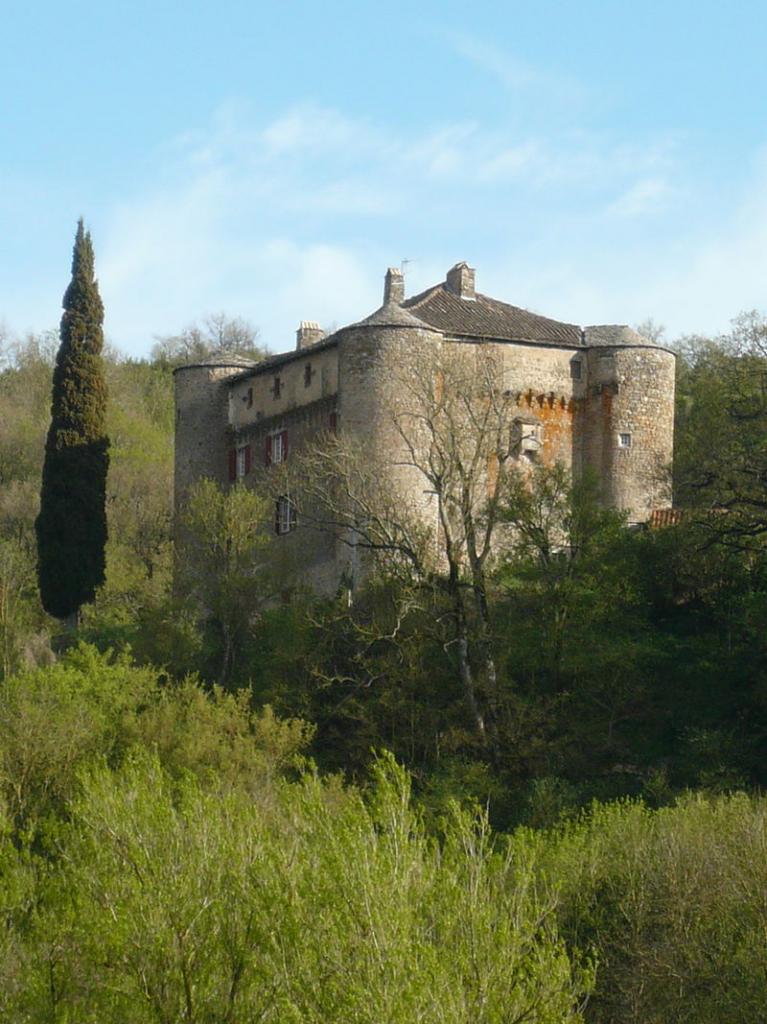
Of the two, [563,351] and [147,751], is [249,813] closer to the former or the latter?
[147,751]

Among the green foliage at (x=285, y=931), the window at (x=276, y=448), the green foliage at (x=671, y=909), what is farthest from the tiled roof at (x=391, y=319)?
the green foliage at (x=285, y=931)

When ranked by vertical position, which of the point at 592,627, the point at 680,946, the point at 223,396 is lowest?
the point at 680,946

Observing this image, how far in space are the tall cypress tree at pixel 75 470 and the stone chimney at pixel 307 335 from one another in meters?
7.50

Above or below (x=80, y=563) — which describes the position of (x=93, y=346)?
above

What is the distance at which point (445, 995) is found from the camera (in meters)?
22.8

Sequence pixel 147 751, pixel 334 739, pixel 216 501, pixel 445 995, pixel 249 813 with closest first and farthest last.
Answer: pixel 445 995, pixel 249 813, pixel 147 751, pixel 334 739, pixel 216 501

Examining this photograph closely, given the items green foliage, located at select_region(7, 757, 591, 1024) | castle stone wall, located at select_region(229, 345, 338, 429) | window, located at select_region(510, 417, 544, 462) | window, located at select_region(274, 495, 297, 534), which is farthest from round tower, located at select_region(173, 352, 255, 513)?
green foliage, located at select_region(7, 757, 591, 1024)

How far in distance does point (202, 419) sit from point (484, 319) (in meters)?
7.57

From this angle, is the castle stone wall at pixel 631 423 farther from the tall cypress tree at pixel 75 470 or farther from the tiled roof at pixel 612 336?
the tall cypress tree at pixel 75 470

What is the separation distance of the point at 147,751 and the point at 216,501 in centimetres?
1172

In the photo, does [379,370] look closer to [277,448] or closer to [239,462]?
[277,448]

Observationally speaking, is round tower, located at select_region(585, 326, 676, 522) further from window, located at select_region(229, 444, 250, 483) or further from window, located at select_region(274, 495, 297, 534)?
window, located at select_region(229, 444, 250, 483)

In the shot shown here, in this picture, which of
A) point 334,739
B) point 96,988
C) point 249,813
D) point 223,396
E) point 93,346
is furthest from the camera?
point 223,396

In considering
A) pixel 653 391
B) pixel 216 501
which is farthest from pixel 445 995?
pixel 653 391
